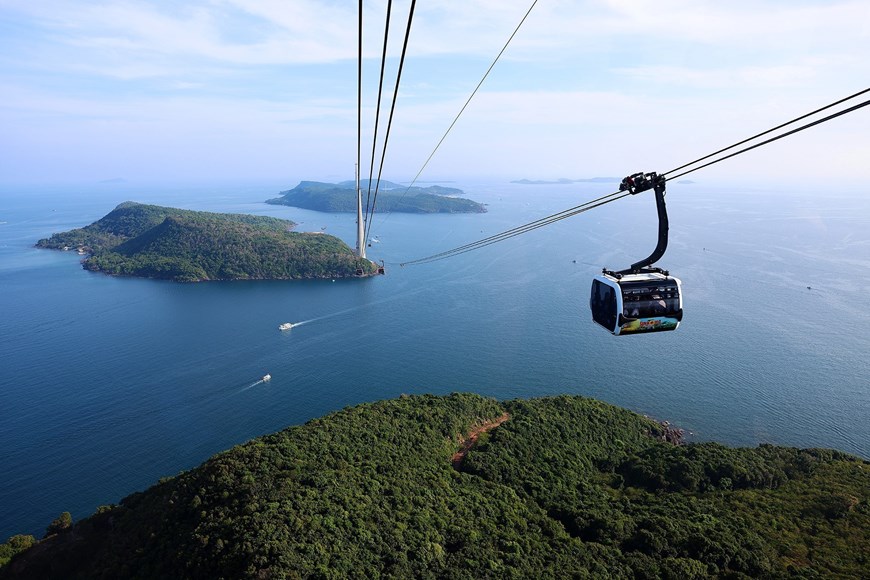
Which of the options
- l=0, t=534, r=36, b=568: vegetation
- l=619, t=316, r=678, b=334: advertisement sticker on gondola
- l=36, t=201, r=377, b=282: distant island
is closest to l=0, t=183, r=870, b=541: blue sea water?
l=36, t=201, r=377, b=282: distant island

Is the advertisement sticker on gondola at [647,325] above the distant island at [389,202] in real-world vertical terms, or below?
below

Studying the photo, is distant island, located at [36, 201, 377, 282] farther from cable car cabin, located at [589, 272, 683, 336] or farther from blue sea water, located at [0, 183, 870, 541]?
cable car cabin, located at [589, 272, 683, 336]

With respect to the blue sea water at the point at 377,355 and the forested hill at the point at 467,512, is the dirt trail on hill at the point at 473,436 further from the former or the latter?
the blue sea water at the point at 377,355

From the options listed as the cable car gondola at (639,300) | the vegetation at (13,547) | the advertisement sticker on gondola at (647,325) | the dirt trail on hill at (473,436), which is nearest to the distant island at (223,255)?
the dirt trail on hill at (473,436)

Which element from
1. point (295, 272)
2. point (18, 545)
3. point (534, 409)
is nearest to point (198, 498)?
point (18, 545)

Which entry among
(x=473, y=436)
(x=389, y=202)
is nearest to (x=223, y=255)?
(x=473, y=436)

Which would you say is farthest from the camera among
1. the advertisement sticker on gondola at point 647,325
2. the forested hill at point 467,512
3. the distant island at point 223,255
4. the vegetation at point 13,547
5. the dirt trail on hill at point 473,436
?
the distant island at point 223,255

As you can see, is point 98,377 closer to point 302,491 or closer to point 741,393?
point 302,491
